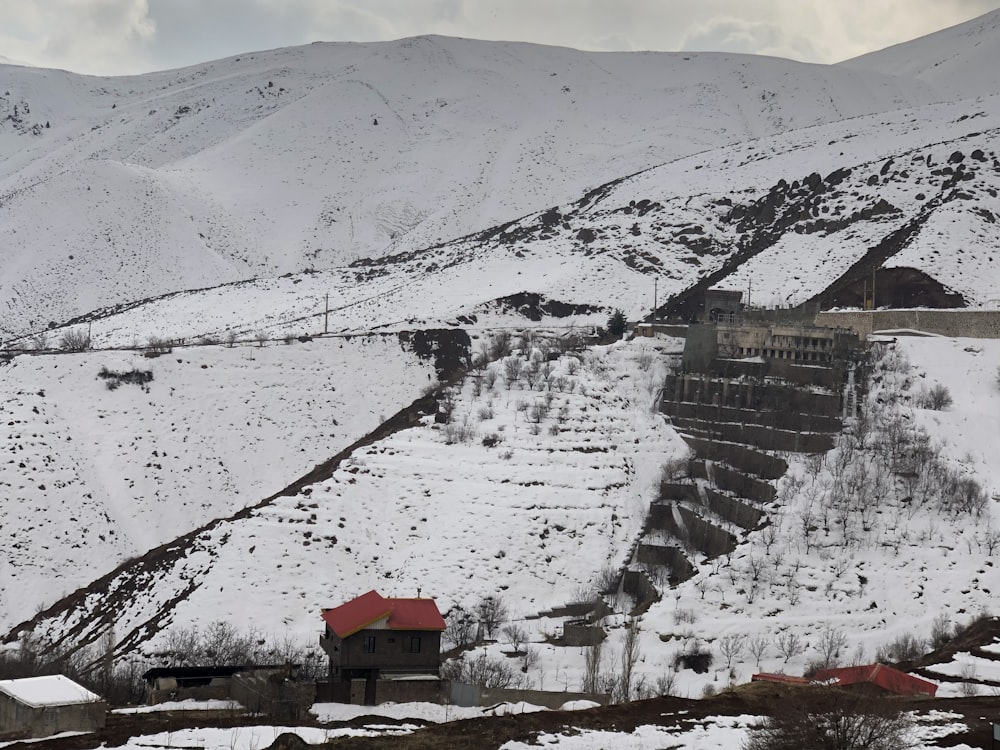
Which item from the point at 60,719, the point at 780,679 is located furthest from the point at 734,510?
the point at 60,719

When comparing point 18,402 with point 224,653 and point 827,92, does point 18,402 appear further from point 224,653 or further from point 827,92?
point 827,92

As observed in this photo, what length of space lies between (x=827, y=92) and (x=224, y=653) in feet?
494

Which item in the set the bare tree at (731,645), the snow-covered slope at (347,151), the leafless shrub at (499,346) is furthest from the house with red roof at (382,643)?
the snow-covered slope at (347,151)

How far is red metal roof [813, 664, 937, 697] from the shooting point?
1123 inches

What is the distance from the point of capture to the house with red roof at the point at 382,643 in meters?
32.8

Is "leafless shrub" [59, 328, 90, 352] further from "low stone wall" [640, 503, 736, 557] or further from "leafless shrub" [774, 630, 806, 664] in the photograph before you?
"leafless shrub" [774, 630, 806, 664]

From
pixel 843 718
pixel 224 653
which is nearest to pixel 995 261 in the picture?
pixel 224 653

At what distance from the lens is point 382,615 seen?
108ft

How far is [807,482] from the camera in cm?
4522

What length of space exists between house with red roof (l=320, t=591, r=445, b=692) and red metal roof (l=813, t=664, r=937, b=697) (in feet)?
34.7

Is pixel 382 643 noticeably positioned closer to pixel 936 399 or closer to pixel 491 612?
pixel 491 612

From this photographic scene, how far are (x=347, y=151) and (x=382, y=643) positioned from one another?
130 meters

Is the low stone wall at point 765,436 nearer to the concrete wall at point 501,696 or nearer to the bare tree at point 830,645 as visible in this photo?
the bare tree at point 830,645

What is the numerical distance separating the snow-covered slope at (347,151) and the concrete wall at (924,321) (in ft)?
223
